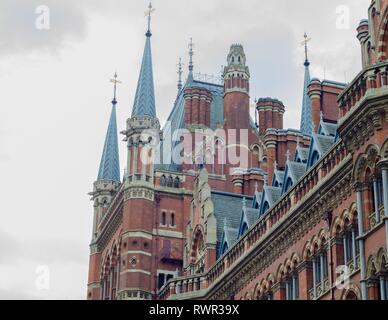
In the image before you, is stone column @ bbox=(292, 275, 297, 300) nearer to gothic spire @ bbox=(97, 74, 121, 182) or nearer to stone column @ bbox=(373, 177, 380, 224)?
stone column @ bbox=(373, 177, 380, 224)

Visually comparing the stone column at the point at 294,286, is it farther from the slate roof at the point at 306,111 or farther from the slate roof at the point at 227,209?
the slate roof at the point at 306,111

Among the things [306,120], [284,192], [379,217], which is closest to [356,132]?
[379,217]

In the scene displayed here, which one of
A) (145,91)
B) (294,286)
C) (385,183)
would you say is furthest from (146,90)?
(385,183)

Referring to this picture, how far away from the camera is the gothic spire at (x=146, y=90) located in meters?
79.2

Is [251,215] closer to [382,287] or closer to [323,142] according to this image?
[323,142]

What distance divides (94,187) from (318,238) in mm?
45271

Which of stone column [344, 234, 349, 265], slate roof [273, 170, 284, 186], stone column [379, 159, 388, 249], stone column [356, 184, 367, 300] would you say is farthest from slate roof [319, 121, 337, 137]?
stone column [379, 159, 388, 249]

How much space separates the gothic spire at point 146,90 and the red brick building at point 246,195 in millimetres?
101

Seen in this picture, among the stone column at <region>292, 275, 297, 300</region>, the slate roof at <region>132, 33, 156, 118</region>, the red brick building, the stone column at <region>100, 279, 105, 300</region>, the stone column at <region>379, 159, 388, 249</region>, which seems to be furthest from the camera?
the stone column at <region>100, 279, 105, 300</region>

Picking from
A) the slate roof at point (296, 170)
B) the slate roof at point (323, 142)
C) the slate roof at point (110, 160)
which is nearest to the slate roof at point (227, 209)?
the slate roof at point (296, 170)

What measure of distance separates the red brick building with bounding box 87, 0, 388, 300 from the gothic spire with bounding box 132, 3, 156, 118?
10cm

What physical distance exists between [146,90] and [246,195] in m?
16.6

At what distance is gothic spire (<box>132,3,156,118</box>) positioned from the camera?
260ft
